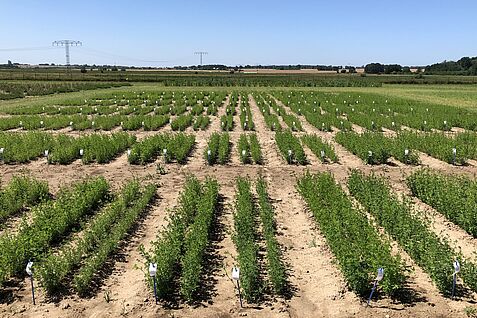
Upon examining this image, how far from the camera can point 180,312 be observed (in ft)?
16.7

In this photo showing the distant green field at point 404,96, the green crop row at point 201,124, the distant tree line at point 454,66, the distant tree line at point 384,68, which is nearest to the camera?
the green crop row at point 201,124

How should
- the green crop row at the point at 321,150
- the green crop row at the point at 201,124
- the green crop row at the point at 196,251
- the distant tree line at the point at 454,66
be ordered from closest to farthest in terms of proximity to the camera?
the green crop row at the point at 196,251
the green crop row at the point at 321,150
the green crop row at the point at 201,124
the distant tree line at the point at 454,66

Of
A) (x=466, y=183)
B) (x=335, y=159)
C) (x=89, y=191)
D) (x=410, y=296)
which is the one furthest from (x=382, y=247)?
(x=335, y=159)

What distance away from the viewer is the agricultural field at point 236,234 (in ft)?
17.3

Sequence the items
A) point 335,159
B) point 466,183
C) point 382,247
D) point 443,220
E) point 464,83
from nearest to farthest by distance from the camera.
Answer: point 382,247
point 443,220
point 466,183
point 335,159
point 464,83

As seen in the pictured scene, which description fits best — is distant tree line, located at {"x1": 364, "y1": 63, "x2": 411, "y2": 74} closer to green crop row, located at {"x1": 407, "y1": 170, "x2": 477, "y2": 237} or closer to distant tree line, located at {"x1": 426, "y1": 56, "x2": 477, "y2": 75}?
distant tree line, located at {"x1": 426, "y1": 56, "x2": 477, "y2": 75}

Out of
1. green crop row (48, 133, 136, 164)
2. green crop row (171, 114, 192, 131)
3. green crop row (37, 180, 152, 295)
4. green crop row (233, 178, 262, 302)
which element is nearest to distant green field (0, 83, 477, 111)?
green crop row (171, 114, 192, 131)

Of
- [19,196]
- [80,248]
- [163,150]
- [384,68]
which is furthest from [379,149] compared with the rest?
[384,68]

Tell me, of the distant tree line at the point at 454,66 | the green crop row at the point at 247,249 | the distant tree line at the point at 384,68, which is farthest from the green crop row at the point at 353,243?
the distant tree line at the point at 454,66

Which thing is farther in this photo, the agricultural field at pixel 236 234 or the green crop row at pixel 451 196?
the green crop row at pixel 451 196

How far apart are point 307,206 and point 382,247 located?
331 cm

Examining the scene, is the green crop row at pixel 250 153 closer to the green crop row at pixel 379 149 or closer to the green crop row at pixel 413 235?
the green crop row at pixel 379 149

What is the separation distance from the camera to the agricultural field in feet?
17.3

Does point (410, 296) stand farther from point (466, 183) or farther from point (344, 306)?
point (466, 183)
